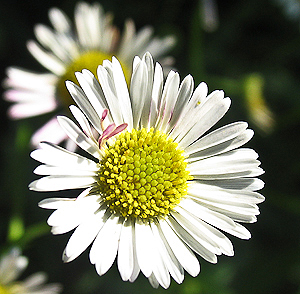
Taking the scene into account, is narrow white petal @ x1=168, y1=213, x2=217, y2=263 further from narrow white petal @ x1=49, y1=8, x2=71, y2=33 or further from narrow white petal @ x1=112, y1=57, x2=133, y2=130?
narrow white petal @ x1=49, y1=8, x2=71, y2=33

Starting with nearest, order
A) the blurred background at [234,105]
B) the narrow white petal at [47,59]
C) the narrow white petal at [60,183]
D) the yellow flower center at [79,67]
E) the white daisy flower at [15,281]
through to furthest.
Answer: the narrow white petal at [60,183]
the white daisy flower at [15,281]
the yellow flower center at [79,67]
the narrow white petal at [47,59]
the blurred background at [234,105]

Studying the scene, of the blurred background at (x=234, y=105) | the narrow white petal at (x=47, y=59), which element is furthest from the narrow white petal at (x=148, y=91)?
the blurred background at (x=234, y=105)

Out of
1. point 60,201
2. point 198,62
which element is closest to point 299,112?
point 198,62

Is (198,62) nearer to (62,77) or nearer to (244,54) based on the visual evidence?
(244,54)

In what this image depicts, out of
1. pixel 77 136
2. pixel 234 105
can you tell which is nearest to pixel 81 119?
pixel 77 136

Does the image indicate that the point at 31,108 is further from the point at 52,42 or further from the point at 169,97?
the point at 169,97

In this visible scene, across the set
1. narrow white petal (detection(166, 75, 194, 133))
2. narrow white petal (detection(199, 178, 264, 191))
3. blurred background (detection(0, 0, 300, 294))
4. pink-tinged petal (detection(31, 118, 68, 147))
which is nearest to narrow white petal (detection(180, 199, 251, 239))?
narrow white petal (detection(199, 178, 264, 191))

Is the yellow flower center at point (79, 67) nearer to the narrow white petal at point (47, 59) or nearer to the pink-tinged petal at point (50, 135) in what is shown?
the narrow white petal at point (47, 59)
